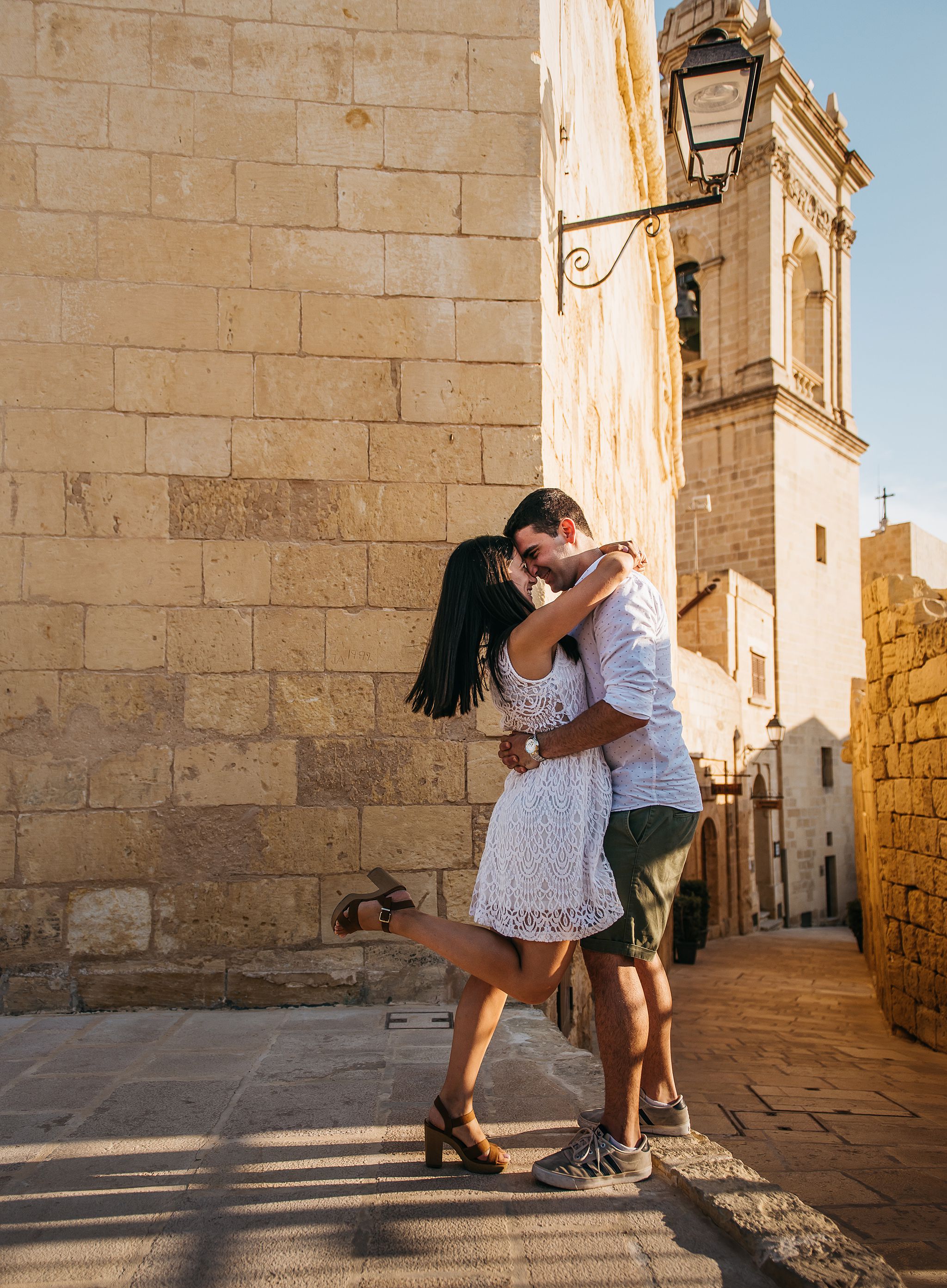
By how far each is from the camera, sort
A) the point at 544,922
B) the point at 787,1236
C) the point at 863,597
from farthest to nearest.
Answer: the point at 863,597
the point at 544,922
the point at 787,1236

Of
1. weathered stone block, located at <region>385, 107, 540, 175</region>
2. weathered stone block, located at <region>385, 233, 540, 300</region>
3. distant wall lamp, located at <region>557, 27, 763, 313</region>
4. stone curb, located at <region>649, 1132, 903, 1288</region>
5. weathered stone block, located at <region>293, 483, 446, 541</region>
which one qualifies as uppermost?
distant wall lamp, located at <region>557, 27, 763, 313</region>

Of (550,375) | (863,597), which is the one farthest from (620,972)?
(863,597)

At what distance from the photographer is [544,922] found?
2.03m

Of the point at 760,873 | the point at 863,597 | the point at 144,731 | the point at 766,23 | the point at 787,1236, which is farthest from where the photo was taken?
the point at 766,23

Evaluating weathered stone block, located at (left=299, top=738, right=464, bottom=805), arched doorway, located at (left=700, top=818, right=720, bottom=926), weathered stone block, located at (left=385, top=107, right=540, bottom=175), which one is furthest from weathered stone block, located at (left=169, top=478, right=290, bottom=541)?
arched doorway, located at (left=700, top=818, right=720, bottom=926)

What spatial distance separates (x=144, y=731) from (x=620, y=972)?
227 centimetres

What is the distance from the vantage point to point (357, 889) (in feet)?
12.1

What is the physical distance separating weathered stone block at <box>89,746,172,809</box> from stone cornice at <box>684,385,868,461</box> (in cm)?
1900

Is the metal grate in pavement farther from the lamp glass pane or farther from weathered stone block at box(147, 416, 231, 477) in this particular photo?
the lamp glass pane

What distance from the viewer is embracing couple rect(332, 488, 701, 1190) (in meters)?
2.02

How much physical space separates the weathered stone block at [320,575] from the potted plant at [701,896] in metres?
10.7

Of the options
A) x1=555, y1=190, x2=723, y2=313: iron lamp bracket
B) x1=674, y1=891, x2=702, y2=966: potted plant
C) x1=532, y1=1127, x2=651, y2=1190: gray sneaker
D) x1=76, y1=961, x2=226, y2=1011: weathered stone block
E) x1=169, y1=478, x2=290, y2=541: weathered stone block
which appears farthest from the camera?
x1=674, y1=891, x2=702, y2=966: potted plant

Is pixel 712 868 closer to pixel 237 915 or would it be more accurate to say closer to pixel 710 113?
pixel 710 113

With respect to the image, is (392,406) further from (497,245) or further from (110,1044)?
(110,1044)
